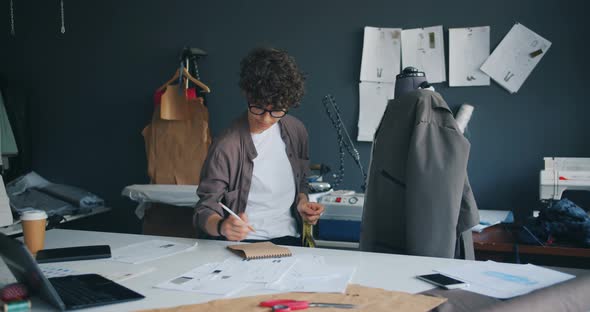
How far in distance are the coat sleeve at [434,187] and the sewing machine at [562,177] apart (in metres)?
1.14

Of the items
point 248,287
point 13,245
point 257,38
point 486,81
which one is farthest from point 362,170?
point 13,245

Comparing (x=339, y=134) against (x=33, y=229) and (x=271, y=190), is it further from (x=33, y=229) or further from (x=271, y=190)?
(x=33, y=229)

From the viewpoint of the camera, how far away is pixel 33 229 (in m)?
1.59

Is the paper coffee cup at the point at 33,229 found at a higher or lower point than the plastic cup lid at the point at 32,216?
lower

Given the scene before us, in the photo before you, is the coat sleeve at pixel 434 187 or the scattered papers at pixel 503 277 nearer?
the scattered papers at pixel 503 277

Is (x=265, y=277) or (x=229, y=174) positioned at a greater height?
(x=229, y=174)

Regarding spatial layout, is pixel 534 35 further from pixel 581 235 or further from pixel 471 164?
pixel 581 235

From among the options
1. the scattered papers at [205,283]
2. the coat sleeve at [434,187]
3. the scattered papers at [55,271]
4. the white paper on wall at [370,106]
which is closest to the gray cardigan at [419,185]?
the coat sleeve at [434,187]

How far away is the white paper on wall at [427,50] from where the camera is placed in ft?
9.52

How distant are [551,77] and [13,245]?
264cm

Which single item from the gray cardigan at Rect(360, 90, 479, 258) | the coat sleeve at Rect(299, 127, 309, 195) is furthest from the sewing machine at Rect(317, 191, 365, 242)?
the gray cardigan at Rect(360, 90, 479, 258)

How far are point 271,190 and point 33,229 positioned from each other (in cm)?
80

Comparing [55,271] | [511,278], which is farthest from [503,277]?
[55,271]

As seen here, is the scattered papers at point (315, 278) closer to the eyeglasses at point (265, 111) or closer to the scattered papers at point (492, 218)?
the eyeglasses at point (265, 111)
